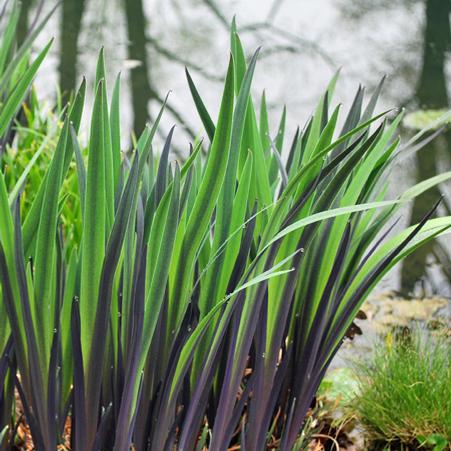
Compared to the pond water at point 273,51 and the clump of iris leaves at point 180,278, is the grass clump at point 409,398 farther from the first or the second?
the pond water at point 273,51

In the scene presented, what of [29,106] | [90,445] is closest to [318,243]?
[90,445]

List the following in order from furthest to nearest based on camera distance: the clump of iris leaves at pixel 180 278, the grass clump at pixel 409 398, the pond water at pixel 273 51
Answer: the pond water at pixel 273 51
the grass clump at pixel 409 398
the clump of iris leaves at pixel 180 278

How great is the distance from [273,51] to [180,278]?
443cm

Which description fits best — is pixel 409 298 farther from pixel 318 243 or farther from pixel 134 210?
pixel 134 210

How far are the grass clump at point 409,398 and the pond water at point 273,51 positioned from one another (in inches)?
80.1

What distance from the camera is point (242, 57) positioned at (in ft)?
5.25

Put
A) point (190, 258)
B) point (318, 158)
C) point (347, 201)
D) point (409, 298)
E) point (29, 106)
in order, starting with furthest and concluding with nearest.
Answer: point (29, 106), point (409, 298), point (347, 201), point (190, 258), point (318, 158)

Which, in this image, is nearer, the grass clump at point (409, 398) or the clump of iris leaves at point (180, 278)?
the clump of iris leaves at point (180, 278)

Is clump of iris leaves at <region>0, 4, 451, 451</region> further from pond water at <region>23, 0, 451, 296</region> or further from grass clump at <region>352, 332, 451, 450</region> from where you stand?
pond water at <region>23, 0, 451, 296</region>

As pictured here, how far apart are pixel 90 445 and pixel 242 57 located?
784 millimetres

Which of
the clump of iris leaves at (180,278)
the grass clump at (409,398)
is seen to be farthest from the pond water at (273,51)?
the clump of iris leaves at (180,278)

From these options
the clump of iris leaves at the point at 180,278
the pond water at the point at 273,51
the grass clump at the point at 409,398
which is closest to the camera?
the clump of iris leaves at the point at 180,278

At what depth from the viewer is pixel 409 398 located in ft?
6.70

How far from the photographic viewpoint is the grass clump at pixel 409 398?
2.03 metres
